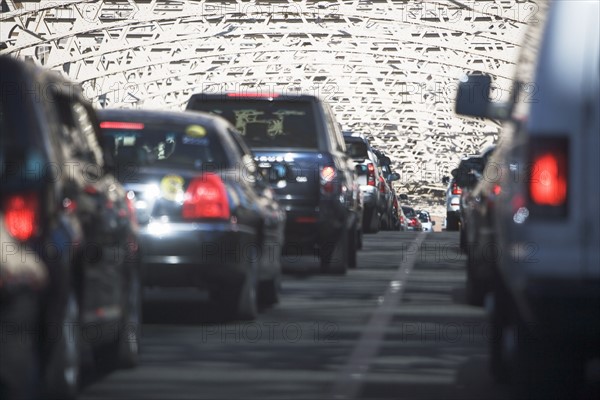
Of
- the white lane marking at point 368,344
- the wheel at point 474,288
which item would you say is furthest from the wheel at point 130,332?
the wheel at point 474,288

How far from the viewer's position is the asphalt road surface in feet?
33.4

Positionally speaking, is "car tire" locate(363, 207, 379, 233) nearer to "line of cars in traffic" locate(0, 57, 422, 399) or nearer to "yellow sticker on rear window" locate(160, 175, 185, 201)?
"line of cars in traffic" locate(0, 57, 422, 399)

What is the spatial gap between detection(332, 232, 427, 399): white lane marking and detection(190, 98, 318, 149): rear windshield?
1.72 metres

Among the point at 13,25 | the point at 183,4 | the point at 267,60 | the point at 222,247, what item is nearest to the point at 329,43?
the point at 267,60

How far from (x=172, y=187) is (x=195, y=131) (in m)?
0.88

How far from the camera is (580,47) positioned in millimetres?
8039

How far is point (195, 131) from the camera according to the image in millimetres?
13984

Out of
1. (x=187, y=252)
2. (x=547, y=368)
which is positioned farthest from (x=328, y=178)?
(x=547, y=368)

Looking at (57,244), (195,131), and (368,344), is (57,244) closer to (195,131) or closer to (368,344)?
(368,344)

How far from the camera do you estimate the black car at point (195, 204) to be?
13094 millimetres

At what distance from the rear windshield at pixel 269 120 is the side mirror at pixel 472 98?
8.36 m

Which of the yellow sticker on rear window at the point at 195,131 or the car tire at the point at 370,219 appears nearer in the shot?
the yellow sticker on rear window at the point at 195,131

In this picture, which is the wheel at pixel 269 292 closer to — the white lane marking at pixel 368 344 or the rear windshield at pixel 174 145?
the white lane marking at pixel 368 344

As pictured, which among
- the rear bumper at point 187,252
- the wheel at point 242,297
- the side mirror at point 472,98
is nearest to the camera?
the side mirror at point 472,98
